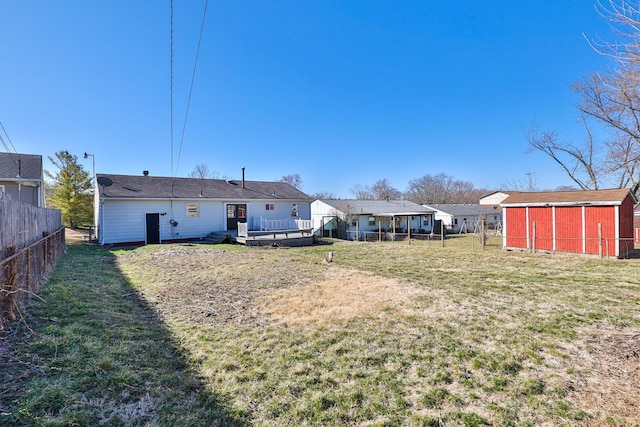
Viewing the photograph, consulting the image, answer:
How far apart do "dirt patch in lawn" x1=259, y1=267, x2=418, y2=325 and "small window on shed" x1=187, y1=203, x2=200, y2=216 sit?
12526 millimetres

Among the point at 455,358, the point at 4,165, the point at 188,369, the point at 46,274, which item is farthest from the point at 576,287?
the point at 4,165

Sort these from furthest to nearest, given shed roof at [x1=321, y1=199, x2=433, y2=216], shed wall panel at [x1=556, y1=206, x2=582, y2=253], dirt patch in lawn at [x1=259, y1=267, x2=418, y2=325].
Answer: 1. shed roof at [x1=321, y1=199, x2=433, y2=216]
2. shed wall panel at [x1=556, y1=206, x2=582, y2=253]
3. dirt patch in lawn at [x1=259, y1=267, x2=418, y2=325]

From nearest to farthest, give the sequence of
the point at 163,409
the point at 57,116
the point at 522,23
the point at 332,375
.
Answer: the point at 163,409 < the point at 332,375 < the point at 522,23 < the point at 57,116

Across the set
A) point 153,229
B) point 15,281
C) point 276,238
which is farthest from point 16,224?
point 153,229

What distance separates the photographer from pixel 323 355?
11.6 ft

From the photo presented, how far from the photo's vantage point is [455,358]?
11.3 feet

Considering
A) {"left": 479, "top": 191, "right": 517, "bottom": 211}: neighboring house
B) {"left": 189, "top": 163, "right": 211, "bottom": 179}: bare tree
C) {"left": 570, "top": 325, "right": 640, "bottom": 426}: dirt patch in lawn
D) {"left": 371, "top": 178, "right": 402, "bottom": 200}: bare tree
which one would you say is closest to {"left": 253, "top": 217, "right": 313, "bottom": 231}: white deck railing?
{"left": 570, "top": 325, "right": 640, "bottom": 426}: dirt patch in lawn

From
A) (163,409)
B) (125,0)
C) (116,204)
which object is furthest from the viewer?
(116,204)

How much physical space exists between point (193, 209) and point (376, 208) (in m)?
18.8

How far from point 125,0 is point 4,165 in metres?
13.0

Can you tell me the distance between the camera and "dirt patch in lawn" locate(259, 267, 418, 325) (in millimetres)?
4953

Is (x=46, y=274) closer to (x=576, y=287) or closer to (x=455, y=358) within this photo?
(x=455, y=358)

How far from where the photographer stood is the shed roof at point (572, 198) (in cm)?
1214

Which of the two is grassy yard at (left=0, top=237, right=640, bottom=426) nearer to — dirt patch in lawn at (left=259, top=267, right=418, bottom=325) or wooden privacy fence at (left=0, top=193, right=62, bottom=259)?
dirt patch in lawn at (left=259, top=267, right=418, bottom=325)
